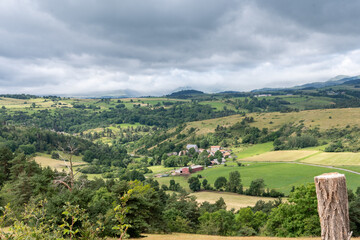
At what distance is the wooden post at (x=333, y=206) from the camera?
14.7ft

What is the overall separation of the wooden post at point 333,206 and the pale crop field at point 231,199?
64203 mm

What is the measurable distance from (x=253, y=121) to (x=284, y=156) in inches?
3348

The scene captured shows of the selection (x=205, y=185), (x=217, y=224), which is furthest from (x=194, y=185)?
(x=217, y=224)

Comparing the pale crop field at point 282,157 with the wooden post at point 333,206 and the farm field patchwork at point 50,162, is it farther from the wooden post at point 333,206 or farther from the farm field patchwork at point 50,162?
the wooden post at point 333,206

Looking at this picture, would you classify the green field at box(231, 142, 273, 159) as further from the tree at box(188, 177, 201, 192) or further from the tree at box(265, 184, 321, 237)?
the tree at box(265, 184, 321, 237)

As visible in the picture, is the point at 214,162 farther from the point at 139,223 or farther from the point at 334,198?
the point at 334,198

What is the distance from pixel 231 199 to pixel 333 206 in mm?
74390

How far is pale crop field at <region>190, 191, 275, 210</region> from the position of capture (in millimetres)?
66956

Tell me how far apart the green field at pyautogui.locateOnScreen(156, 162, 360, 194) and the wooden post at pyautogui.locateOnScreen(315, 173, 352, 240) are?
247 feet

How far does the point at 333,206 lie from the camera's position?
14.9ft

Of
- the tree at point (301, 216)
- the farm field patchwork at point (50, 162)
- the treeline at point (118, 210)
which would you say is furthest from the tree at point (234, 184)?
the farm field patchwork at point (50, 162)

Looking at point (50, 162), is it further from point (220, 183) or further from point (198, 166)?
point (220, 183)

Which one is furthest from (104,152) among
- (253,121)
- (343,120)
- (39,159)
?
(343,120)

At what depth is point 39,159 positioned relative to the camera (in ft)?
372
